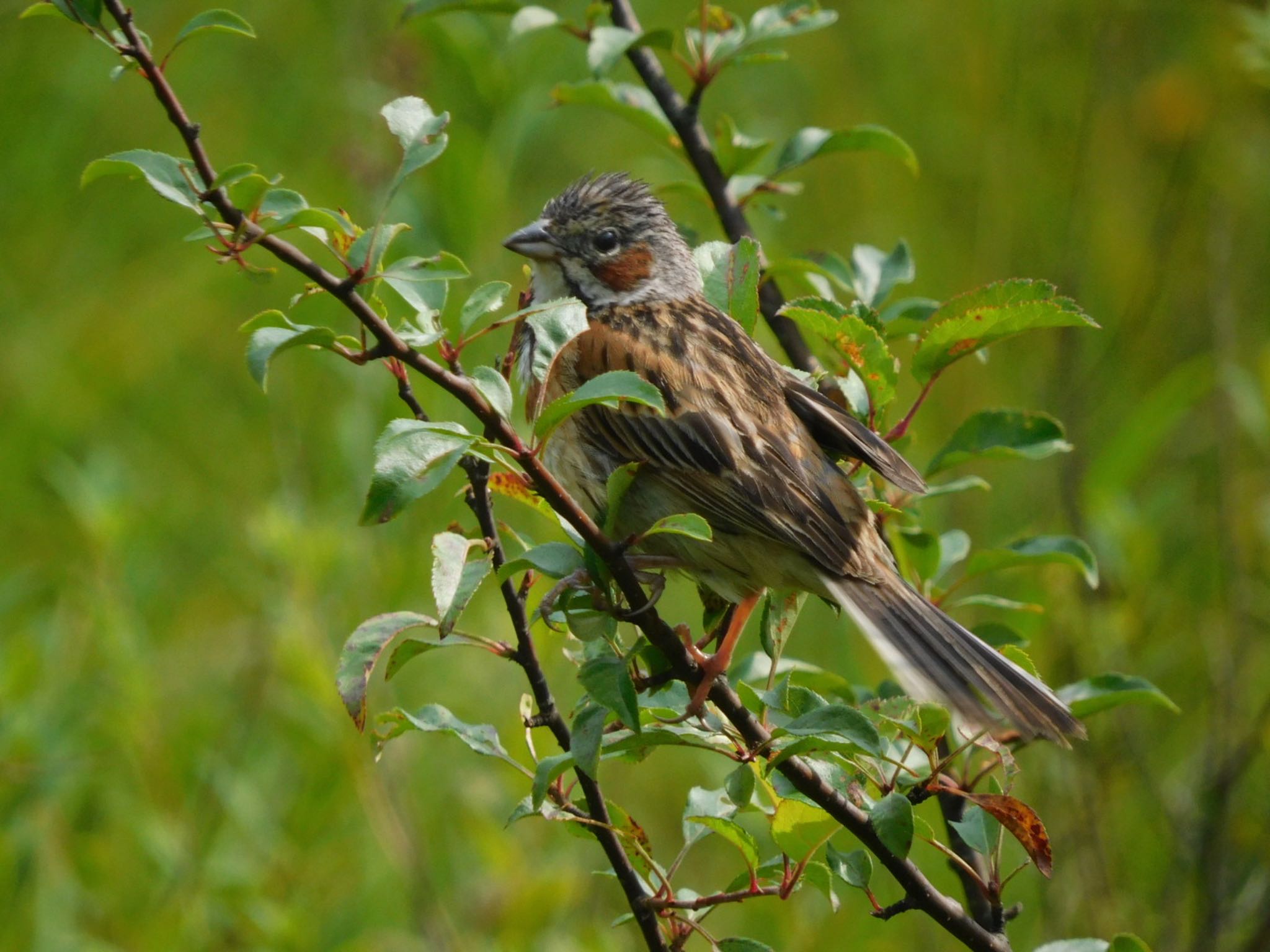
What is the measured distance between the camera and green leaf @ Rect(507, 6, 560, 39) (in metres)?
2.45

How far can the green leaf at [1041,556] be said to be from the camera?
2.12 m

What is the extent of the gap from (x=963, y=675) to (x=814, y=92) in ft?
15.6

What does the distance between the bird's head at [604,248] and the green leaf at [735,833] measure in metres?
1.33

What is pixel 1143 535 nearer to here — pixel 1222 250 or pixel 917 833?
pixel 1222 250

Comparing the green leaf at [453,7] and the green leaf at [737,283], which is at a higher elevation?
the green leaf at [453,7]

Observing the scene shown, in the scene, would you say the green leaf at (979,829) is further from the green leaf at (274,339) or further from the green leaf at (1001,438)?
the green leaf at (274,339)

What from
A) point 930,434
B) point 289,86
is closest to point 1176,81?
point 930,434

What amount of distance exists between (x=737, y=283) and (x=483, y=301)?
49cm

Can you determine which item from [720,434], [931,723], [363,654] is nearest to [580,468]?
[720,434]

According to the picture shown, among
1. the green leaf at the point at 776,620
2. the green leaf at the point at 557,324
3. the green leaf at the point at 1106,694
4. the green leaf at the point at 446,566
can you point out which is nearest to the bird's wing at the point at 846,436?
the green leaf at the point at 776,620

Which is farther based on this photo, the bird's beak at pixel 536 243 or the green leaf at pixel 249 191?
the bird's beak at pixel 536 243

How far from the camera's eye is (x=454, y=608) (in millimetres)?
1651

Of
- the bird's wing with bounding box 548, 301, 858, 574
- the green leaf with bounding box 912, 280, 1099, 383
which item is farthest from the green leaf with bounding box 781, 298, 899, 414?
the bird's wing with bounding box 548, 301, 858, 574

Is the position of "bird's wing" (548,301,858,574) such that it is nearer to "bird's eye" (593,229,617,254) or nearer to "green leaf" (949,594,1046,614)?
"green leaf" (949,594,1046,614)
